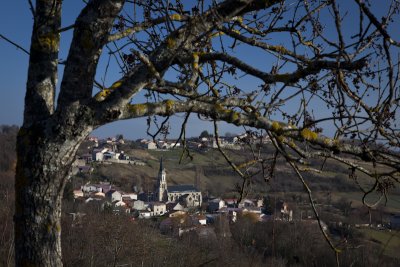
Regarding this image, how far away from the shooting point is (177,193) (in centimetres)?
6856

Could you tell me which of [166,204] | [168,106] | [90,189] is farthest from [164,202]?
[168,106]

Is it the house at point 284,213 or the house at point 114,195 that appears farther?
the house at point 114,195

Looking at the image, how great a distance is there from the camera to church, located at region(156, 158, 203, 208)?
64625 millimetres

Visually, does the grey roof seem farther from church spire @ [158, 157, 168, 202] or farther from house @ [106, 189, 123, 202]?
house @ [106, 189, 123, 202]

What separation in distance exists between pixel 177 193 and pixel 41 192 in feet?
221

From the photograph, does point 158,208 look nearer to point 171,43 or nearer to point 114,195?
point 114,195

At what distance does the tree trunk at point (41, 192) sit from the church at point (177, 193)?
60905mm

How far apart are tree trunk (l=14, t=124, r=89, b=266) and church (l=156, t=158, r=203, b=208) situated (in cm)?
6090

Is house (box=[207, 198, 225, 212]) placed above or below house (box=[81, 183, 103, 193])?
below

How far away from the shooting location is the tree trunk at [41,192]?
1942 mm

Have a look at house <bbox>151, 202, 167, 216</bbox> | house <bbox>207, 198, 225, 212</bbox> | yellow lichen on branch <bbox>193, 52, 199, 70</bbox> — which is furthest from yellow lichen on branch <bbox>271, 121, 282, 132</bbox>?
house <bbox>151, 202, 167, 216</bbox>

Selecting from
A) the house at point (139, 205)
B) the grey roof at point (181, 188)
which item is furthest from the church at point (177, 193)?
the house at point (139, 205)

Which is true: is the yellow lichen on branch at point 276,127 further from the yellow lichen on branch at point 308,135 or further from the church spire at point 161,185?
the church spire at point 161,185

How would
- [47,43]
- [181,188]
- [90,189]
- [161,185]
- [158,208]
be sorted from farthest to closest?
[181,188]
[161,185]
[158,208]
[90,189]
[47,43]
